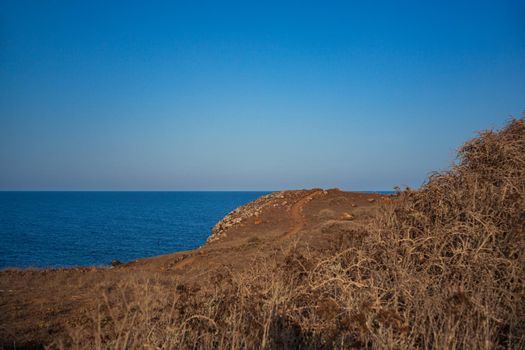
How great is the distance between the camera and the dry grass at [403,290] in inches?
179

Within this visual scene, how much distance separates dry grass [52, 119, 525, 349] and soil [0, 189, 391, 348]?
1.16 metres

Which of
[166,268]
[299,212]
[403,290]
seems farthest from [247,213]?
[403,290]

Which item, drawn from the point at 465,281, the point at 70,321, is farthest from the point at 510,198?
the point at 70,321

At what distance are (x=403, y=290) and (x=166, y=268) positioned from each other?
13.0 metres

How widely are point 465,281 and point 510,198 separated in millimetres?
2268

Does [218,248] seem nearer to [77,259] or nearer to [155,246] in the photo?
[77,259]

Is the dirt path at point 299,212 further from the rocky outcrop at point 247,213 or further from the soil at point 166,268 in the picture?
the rocky outcrop at point 247,213

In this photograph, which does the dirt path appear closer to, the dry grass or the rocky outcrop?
the rocky outcrop

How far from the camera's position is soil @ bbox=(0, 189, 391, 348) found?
8.83 m

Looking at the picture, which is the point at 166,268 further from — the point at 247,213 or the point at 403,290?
the point at 247,213

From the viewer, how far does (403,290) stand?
17.5ft

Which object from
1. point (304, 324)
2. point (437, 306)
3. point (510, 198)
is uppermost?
point (510, 198)

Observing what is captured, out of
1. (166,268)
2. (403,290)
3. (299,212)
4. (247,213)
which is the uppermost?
(403,290)

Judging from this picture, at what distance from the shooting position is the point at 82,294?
11.8 m
